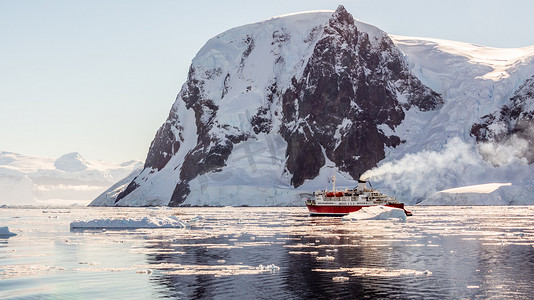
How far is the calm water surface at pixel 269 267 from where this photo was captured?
33125 mm

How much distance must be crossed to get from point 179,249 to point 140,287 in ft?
65.8

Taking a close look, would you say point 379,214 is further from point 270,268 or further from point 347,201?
point 270,268

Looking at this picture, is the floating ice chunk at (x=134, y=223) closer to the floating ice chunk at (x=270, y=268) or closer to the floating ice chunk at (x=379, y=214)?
the floating ice chunk at (x=379, y=214)

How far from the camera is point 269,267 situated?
137 ft

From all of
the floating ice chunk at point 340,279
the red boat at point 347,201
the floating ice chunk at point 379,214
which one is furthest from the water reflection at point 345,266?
the red boat at point 347,201

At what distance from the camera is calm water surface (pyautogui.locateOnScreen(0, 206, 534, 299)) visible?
3312 centimetres

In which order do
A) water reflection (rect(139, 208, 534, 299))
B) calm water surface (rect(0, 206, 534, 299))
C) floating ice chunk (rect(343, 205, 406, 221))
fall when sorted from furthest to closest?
floating ice chunk (rect(343, 205, 406, 221)), water reflection (rect(139, 208, 534, 299)), calm water surface (rect(0, 206, 534, 299))

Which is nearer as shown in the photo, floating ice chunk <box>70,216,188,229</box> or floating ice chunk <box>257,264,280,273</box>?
floating ice chunk <box>257,264,280,273</box>

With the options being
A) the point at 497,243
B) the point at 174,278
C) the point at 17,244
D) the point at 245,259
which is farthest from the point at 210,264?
the point at 497,243

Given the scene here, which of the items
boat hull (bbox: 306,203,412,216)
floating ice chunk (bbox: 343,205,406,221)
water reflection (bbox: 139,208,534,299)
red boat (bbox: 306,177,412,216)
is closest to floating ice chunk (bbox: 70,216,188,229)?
water reflection (bbox: 139,208,534,299)

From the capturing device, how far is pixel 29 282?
36.0 m

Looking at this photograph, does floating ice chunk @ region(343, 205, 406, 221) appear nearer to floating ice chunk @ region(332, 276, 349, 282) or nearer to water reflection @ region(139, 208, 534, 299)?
water reflection @ region(139, 208, 534, 299)

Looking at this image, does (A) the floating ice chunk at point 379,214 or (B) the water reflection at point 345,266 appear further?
(A) the floating ice chunk at point 379,214

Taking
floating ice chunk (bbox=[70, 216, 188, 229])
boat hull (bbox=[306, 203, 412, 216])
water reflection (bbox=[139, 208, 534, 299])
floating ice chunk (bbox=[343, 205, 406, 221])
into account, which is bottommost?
boat hull (bbox=[306, 203, 412, 216])
